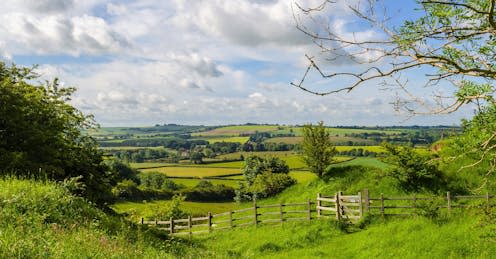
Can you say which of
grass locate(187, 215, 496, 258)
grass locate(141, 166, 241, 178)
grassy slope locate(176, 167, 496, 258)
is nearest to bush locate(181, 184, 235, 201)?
grass locate(141, 166, 241, 178)

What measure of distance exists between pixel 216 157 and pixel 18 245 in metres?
122

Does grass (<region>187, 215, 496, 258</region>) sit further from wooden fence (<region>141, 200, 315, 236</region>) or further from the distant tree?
the distant tree

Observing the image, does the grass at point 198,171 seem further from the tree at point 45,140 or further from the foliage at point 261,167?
the tree at point 45,140

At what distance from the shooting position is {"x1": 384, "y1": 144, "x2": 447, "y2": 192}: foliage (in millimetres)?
26964

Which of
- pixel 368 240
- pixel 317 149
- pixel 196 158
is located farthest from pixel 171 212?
pixel 196 158

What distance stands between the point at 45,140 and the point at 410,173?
22.6 metres

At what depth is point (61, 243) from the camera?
6781 millimetres

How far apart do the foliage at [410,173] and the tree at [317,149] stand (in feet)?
20.8

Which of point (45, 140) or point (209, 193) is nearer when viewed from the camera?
point (45, 140)

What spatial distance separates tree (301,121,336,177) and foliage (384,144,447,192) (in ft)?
20.8

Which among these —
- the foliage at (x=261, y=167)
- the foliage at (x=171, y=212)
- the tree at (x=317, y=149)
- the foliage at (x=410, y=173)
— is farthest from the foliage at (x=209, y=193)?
the foliage at (x=410, y=173)

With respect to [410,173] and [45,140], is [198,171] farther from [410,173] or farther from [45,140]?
[45,140]

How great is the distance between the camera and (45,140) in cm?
1833

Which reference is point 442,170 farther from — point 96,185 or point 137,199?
point 137,199
